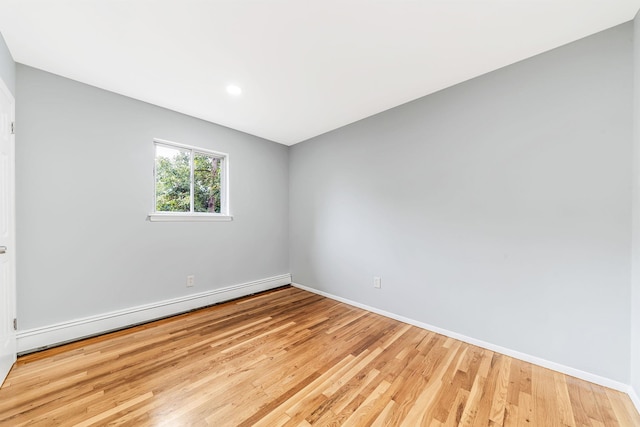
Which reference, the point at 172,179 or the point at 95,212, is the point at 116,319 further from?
the point at 172,179

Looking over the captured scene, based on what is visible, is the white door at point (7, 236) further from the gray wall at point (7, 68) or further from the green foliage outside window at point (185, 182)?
the green foliage outside window at point (185, 182)

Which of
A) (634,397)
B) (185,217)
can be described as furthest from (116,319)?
(634,397)

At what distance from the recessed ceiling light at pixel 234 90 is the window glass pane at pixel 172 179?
3.44 ft

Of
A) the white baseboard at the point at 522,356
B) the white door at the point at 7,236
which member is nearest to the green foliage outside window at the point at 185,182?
the white door at the point at 7,236

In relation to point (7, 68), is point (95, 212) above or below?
below

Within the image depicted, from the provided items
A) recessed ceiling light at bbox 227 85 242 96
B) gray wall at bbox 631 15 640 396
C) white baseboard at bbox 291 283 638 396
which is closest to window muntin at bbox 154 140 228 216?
recessed ceiling light at bbox 227 85 242 96

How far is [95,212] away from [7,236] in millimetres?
590

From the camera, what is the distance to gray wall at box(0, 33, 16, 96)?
1642 millimetres

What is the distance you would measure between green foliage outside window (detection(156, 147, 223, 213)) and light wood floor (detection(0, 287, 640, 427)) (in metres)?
1.38

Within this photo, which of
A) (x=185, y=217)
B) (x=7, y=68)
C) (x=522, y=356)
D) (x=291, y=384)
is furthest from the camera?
(x=185, y=217)

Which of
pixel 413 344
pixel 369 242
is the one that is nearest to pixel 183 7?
pixel 369 242

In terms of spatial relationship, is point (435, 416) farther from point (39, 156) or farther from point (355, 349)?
point (39, 156)

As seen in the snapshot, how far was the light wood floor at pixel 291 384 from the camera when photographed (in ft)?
4.48

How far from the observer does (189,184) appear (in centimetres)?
300
